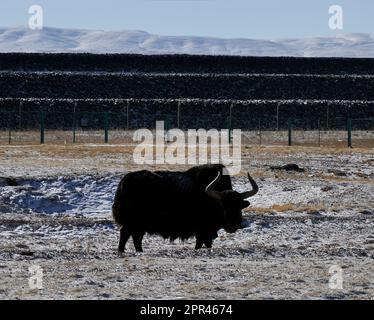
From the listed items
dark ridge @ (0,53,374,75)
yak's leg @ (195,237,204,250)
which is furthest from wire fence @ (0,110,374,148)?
yak's leg @ (195,237,204,250)

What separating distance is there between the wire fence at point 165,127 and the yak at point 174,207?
2867cm

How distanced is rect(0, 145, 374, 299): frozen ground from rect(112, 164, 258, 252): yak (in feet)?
1.14

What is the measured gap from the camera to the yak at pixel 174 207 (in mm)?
16234

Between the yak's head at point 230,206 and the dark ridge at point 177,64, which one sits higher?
the dark ridge at point 177,64

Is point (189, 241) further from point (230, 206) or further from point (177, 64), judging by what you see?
point (177, 64)

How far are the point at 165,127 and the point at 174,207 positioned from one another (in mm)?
39026

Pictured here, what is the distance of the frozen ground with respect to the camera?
39.7ft

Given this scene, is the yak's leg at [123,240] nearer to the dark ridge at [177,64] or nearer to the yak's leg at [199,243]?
the yak's leg at [199,243]

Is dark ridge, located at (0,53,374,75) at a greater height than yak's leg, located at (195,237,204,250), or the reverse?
dark ridge, located at (0,53,374,75)

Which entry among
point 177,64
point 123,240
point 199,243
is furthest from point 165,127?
point 123,240

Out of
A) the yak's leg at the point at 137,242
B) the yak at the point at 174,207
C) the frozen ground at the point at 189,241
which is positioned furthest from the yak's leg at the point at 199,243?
the yak's leg at the point at 137,242

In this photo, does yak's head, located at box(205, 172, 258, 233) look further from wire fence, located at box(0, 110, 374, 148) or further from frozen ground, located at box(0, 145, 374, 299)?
wire fence, located at box(0, 110, 374, 148)
